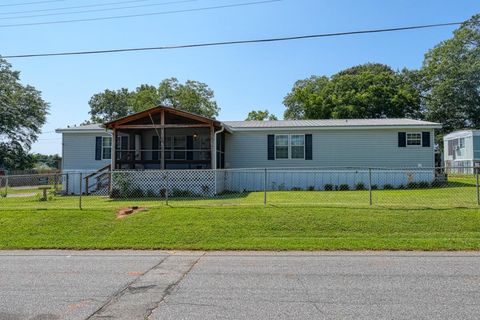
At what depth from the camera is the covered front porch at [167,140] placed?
17.9 meters

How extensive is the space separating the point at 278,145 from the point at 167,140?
20.6 feet

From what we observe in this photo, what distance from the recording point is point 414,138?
798 inches

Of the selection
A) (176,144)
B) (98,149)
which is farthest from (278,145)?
(98,149)

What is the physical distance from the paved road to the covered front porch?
10513mm

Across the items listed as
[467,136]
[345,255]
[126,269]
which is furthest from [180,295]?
[467,136]

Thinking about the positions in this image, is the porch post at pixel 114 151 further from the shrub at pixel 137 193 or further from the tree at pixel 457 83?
the tree at pixel 457 83

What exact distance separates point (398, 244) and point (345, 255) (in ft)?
5.10

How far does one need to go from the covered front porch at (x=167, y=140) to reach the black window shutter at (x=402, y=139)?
9.05m

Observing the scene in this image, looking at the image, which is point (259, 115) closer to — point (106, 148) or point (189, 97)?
point (189, 97)

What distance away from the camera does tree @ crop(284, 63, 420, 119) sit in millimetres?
39438

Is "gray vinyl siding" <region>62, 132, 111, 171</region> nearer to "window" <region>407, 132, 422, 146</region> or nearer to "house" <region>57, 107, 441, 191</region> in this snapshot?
"house" <region>57, 107, 441, 191</region>

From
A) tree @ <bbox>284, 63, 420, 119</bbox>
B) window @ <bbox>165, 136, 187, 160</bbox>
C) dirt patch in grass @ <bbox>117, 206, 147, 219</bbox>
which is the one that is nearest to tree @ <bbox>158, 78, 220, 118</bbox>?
tree @ <bbox>284, 63, 420, 119</bbox>

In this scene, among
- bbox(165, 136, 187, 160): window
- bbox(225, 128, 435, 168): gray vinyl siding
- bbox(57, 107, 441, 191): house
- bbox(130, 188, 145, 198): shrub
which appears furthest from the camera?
bbox(165, 136, 187, 160): window

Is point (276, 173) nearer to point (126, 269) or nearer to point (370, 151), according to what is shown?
point (370, 151)
